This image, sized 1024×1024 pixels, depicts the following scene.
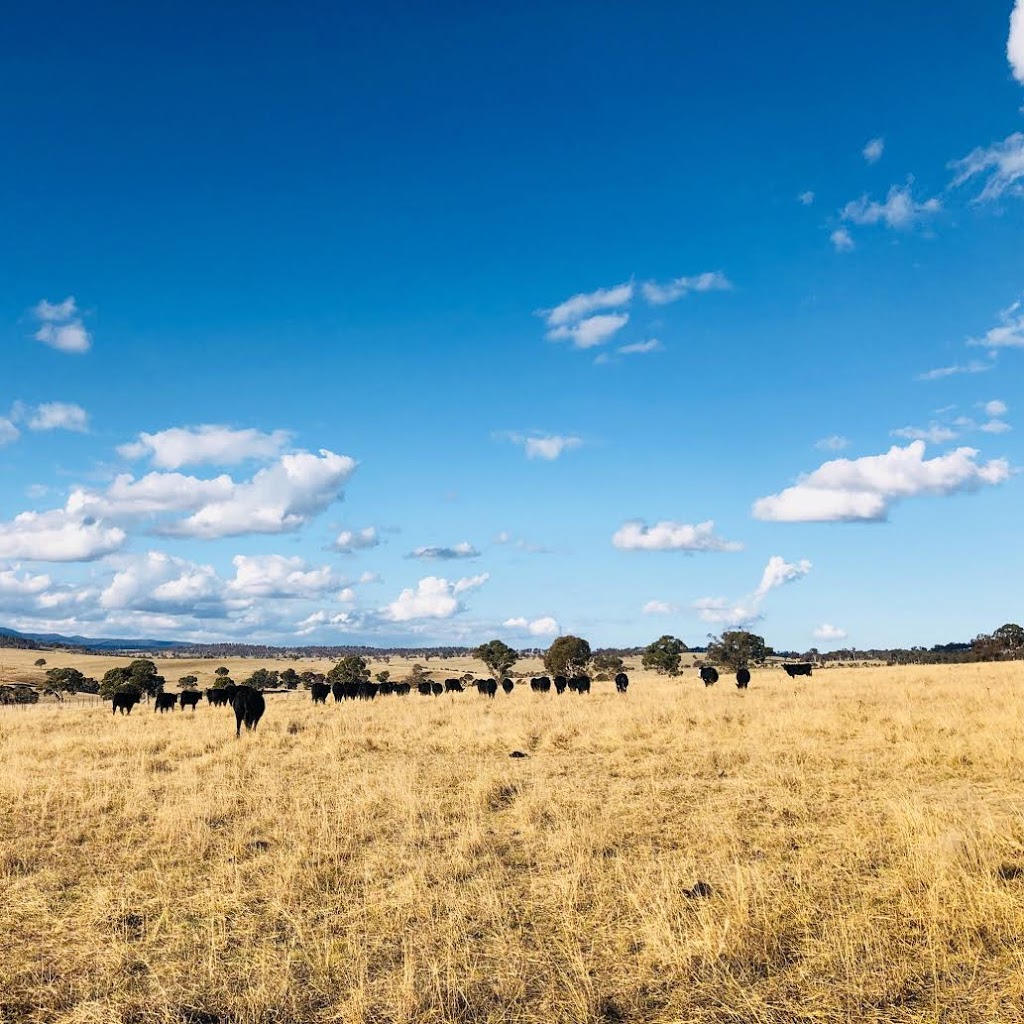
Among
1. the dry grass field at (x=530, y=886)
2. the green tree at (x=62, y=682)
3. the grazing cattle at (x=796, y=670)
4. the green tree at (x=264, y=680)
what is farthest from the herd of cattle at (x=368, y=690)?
the green tree at (x=264, y=680)

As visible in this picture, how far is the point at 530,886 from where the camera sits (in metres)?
8.38

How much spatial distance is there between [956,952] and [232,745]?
18218mm

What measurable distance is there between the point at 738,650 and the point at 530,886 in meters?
91.8

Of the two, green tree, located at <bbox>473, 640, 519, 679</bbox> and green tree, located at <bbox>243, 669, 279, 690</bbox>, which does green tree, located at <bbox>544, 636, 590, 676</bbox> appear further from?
green tree, located at <bbox>243, 669, 279, 690</bbox>

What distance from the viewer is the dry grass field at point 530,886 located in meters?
5.86

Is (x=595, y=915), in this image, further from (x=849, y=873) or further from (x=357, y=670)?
(x=357, y=670)

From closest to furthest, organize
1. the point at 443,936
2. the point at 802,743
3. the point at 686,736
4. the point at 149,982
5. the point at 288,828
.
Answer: the point at 149,982, the point at 443,936, the point at 288,828, the point at 802,743, the point at 686,736

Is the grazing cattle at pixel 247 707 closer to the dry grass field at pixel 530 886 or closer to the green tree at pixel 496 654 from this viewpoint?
the dry grass field at pixel 530 886

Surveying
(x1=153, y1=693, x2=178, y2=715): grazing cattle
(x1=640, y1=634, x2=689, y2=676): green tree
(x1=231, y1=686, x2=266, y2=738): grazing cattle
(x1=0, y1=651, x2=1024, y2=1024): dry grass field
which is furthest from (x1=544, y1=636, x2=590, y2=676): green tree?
(x1=0, y1=651, x2=1024, y2=1024): dry grass field

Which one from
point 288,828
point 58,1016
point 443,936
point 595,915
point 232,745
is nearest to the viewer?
point 58,1016

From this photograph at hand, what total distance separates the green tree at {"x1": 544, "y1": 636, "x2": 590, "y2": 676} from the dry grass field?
63.9 m

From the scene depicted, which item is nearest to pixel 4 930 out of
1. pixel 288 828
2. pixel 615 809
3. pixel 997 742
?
pixel 288 828

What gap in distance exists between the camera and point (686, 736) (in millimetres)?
18891

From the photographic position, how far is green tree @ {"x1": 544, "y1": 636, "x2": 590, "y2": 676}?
80.4 metres
